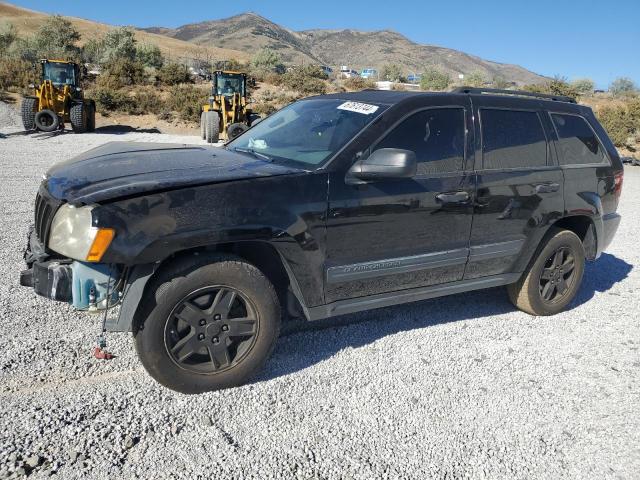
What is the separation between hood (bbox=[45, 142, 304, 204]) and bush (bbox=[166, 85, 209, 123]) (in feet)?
75.1

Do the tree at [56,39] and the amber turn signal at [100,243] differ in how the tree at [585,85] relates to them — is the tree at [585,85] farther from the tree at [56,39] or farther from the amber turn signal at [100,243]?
the amber turn signal at [100,243]

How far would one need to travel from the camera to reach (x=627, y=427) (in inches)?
122

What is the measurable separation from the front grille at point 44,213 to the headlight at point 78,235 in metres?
0.05

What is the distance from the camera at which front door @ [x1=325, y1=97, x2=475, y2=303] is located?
329 cm

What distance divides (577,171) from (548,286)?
1.05m

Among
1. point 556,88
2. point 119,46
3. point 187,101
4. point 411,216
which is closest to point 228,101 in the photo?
point 187,101

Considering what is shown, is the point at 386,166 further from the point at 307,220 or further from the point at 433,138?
the point at 433,138

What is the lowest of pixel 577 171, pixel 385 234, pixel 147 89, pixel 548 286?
pixel 548 286

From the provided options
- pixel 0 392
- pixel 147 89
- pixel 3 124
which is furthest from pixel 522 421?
pixel 147 89

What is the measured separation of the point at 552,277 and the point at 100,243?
3.82 metres

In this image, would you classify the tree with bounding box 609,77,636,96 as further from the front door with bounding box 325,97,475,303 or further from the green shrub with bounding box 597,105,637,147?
the front door with bounding box 325,97,475,303

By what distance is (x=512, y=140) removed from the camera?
13.6ft

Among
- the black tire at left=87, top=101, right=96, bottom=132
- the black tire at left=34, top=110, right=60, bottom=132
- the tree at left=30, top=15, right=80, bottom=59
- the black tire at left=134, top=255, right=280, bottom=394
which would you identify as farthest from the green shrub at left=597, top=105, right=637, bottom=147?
the tree at left=30, top=15, right=80, bottom=59

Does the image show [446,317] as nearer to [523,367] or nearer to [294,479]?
[523,367]
